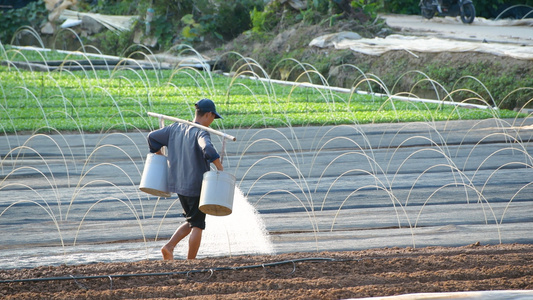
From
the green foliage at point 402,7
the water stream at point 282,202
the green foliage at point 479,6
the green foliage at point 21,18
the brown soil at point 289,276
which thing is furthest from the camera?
the green foliage at point 402,7

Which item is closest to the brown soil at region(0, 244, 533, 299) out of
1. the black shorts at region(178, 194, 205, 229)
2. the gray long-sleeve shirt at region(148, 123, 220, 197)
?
the black shorts at region(178, 194, 205, 229)

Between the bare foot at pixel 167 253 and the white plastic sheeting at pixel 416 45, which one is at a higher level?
the white plastic sheeting at pixel 416 45

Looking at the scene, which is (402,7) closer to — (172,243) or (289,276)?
(172,243)

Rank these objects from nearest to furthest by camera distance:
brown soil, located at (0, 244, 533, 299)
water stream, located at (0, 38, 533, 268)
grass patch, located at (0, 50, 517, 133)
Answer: brown soil, located at (0, 244, 533, 299), water stream, located at (0, 38, 533, 268), grass patch, located at (0, 50, 517, 133)

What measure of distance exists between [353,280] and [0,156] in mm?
4487

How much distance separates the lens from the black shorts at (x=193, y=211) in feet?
11.9

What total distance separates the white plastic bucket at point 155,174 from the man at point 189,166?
4 centimetres

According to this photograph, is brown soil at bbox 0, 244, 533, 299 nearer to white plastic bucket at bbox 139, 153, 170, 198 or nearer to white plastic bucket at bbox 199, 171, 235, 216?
white plastic bucket at bbox 199, 171, 235, 216

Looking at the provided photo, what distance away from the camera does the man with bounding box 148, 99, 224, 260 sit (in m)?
3.58

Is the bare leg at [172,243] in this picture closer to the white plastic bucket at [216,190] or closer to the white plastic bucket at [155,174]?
the white plastic bucket at [155,174]

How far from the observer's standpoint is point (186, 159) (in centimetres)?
360

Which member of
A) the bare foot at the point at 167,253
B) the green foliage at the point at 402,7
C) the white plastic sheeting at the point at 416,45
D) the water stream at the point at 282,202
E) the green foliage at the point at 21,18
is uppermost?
the green foliage at the point at 21,18

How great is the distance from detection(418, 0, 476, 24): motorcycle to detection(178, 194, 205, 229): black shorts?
39.6 feet

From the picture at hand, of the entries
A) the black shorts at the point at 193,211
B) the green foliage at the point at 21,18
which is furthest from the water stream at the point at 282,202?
the green foliage at the point at 21,18
